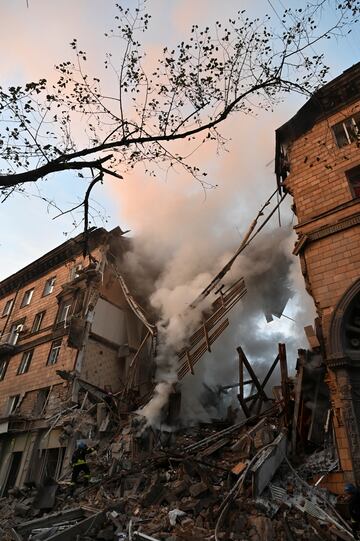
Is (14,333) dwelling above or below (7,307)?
below

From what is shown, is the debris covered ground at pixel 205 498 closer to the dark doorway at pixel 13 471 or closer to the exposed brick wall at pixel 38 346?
the dark doorway at pixel 13 471

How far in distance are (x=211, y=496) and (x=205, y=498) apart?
130mm

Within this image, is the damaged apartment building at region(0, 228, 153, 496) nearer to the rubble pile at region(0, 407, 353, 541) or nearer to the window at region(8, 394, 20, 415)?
the window at region(8, 394, 20, 415)

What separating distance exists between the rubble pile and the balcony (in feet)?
38.7

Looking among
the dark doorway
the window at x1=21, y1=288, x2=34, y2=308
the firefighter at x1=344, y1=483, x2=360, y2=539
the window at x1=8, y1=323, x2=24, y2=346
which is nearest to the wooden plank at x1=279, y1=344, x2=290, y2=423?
the firefighter at x1=344, y1=483, x2=360, y2=539

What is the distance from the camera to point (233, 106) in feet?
18.8

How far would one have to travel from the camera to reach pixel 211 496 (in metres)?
7.08

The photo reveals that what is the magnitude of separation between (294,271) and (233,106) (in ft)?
31.0

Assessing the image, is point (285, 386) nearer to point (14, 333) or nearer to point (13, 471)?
point (13, 471)

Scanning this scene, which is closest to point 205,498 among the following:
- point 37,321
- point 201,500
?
point 201,500

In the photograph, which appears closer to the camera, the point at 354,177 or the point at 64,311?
the point at 354,177

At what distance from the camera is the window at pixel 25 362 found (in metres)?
19.8

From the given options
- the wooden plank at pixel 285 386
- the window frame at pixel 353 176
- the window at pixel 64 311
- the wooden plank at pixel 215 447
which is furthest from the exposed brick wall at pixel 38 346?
the window frame at pixel 353 176

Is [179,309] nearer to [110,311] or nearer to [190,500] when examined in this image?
[110,311]
